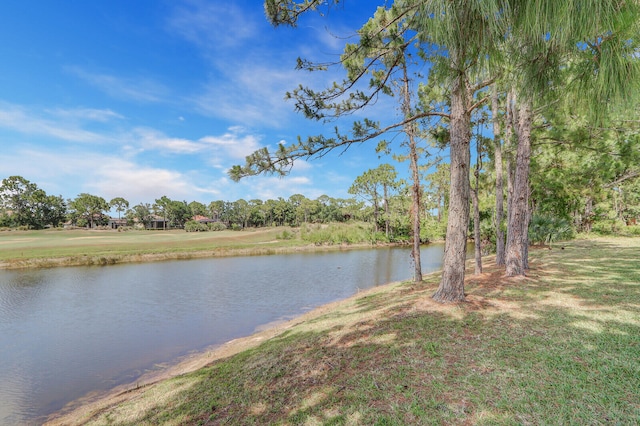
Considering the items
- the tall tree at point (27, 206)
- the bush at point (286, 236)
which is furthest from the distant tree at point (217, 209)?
the bush at point (286, 236)

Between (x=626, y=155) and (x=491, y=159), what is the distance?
11.4ft

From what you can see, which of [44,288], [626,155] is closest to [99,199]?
[44,288]

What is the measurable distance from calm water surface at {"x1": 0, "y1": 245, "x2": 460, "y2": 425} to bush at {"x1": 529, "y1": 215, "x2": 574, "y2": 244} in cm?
800

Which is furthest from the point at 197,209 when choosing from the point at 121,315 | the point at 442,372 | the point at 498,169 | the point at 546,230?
the point at 442,372

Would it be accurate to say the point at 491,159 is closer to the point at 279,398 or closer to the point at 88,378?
the point at 279,398

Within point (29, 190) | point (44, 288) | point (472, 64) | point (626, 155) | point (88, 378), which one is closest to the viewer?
point (472, 64)

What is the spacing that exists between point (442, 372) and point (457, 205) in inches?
112

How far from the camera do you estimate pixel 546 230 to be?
16.3 meters

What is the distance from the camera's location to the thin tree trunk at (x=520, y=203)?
681 centimetres

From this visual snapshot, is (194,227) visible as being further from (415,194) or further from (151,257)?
(415,194)

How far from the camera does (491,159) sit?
33.8 ft

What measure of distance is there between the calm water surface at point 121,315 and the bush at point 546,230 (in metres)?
8.00

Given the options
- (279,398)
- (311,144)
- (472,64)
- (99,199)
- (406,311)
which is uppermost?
(99,199)

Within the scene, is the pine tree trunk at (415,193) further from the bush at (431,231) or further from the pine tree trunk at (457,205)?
the bush at (431,231)
